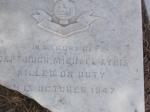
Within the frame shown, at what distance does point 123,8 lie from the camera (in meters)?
2.65

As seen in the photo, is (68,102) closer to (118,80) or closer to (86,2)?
(118,80)

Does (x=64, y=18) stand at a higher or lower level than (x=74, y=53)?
higher

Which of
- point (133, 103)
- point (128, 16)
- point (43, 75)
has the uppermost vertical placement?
point (128, 16)

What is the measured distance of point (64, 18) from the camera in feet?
8.57

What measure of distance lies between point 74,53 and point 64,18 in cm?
25

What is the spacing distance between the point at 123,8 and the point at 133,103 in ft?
2.13

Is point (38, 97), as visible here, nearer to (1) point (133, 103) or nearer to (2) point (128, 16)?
(1) point (133, 103)

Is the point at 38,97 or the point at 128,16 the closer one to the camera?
the point at 38,97

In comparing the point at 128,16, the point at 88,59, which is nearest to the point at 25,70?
the point at 88,59

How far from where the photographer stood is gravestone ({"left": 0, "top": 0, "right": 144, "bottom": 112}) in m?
2.49

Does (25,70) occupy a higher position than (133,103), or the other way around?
(25,70)

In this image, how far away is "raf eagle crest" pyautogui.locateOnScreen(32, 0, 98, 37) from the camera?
2588 millimetres

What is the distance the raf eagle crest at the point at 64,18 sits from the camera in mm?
2588

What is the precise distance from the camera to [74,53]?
2.56 meters
